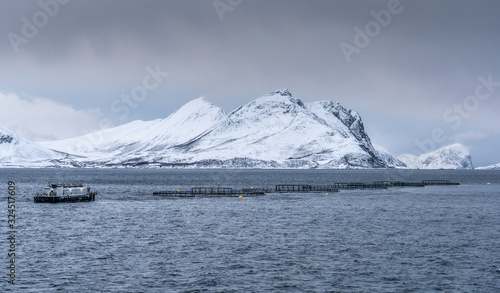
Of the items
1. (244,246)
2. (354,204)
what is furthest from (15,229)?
(354,204)

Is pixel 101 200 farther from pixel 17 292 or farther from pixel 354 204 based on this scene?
pixel 17 292

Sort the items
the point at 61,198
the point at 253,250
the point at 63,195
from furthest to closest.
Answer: the point at 63,195, the point at 61,198, the point at 253,250

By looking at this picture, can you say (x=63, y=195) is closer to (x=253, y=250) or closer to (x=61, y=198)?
(x=61, y=198)

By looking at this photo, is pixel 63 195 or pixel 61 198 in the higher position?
pixel 63 195

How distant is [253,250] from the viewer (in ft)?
234

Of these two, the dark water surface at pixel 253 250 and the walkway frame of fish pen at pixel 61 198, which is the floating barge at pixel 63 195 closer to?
the walkway frame of fish pen at pixel 61 198

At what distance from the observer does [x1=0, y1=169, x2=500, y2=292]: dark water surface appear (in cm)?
5353

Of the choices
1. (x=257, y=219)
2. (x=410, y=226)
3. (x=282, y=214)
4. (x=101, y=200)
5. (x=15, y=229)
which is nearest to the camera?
(x=15, y=229)

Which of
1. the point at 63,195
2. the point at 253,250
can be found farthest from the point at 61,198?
the point at 253,250

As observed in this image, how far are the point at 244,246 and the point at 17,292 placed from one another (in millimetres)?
33241

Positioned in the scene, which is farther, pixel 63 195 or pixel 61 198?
pixel 63 195

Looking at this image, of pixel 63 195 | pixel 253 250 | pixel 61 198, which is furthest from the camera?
pixel 63 195

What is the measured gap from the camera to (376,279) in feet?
182

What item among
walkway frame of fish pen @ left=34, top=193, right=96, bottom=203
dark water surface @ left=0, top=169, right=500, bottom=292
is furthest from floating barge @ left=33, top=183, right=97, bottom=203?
dark water surface @ left=0, top=169, right=500, bottom=292
